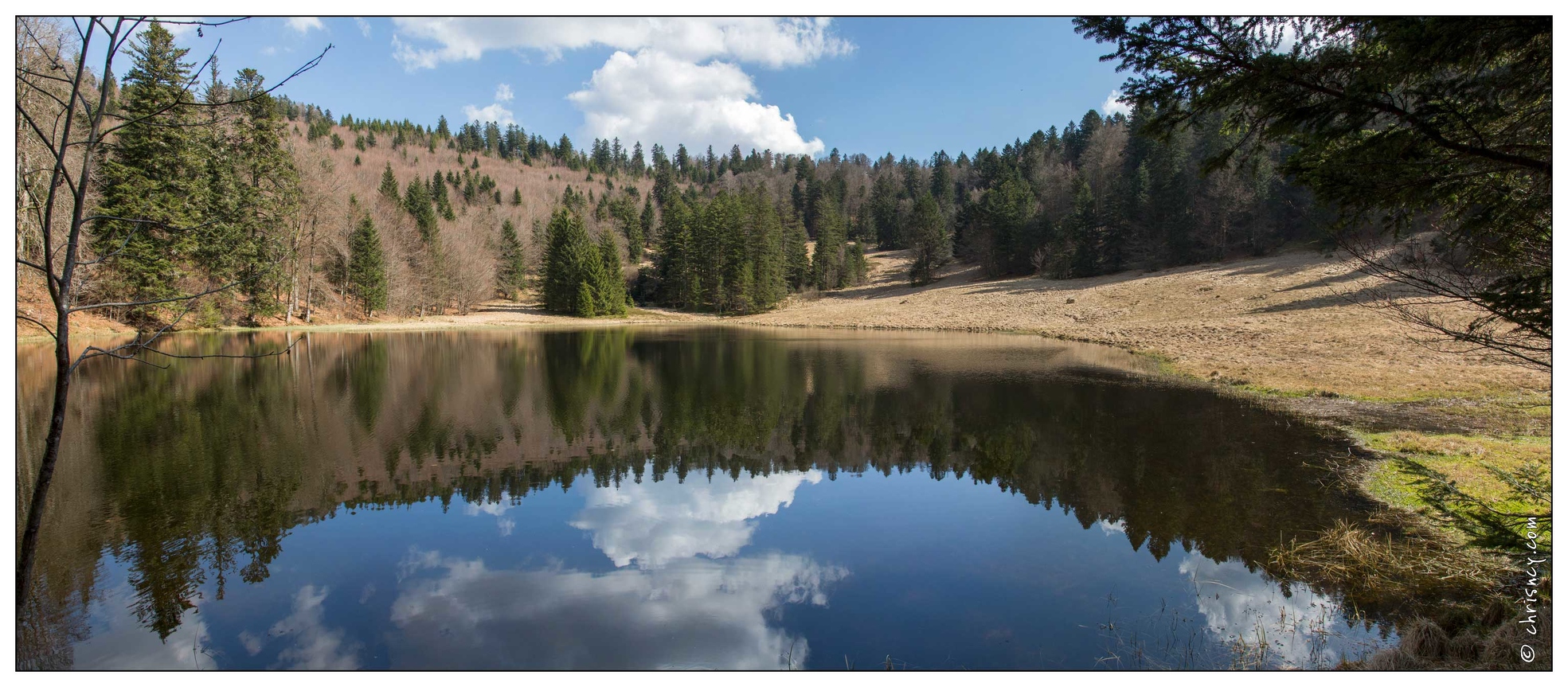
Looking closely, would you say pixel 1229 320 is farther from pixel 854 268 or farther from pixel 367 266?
pixel 367 266

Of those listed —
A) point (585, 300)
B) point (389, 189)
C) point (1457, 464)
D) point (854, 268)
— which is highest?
point (389, 189)

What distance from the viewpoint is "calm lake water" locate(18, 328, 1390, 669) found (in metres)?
5.73

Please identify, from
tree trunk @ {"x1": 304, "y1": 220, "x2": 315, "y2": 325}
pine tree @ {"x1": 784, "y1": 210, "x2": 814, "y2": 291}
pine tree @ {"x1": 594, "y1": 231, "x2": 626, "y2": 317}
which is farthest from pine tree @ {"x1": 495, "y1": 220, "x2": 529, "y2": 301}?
pine tree @ {"x1": 784, "y1": 210, "x2": 814, "y2": 291}

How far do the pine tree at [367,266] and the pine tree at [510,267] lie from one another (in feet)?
65.5

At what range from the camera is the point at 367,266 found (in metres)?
47.7

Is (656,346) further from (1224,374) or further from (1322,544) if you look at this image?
(1322,544)

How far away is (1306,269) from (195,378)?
171 ft

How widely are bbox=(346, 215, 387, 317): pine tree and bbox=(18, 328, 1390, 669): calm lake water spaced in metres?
33.2

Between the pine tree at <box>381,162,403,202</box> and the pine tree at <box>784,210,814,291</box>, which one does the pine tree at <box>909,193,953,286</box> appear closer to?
the pine tree at <box>784,210,814,291</box>

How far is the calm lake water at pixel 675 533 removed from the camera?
5730 millimetres

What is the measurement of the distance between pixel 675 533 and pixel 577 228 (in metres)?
55.8

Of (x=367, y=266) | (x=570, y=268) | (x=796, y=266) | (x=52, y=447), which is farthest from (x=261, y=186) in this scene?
(x=52, y=447)

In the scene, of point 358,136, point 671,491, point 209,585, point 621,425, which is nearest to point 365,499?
point 209,585

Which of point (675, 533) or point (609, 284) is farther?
point (609, 284)
